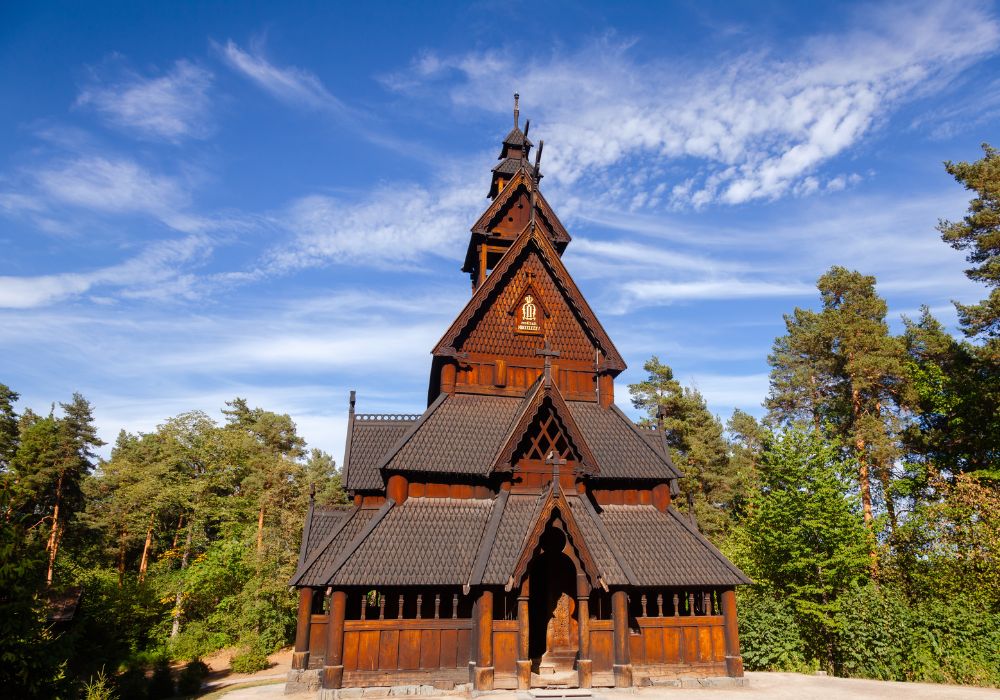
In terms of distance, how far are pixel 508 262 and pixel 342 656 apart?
43.7ft

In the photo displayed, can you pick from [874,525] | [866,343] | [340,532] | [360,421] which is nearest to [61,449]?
[360,421]

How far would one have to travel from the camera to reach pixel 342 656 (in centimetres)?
1438

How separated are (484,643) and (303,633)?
5067mm

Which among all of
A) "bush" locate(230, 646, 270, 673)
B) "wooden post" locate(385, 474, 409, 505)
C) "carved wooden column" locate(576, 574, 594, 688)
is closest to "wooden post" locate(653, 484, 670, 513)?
"carved wooden column" locate(576, 574, 594, 688)

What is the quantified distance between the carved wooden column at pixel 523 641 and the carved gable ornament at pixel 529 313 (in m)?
8.81

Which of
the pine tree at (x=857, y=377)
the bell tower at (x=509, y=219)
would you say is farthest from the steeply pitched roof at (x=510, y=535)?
the pine tree at (x=857, y=377)

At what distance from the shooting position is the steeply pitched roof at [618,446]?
706 inches

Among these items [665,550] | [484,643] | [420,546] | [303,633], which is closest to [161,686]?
[303,633]

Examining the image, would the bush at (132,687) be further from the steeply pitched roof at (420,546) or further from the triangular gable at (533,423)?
the triangular gable at (533,423)

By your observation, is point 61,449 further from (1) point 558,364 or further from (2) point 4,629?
(1) point 558,364

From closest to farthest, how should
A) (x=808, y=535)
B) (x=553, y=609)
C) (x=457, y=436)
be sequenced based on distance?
1. (x=553, y=609)
2. (x=457, y=436)
3. (x=808, y=535)

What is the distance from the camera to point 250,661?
25656 mm

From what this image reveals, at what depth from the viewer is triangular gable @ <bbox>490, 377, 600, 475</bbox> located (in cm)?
1648

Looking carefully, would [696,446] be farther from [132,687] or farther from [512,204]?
[132,687]
